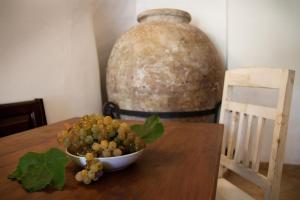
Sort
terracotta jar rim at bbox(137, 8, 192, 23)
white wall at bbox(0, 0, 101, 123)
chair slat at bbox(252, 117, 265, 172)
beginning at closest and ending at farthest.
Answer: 1. chair slat at bbox(252, 117, 265, 172)
2. white wall at bbox(0, 0, 101, 123)
3. terracotta jar rim at bbox(137, 8, 192, 23)

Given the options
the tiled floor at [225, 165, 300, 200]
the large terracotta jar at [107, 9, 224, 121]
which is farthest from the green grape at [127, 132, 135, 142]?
the tiled floor at [225, 165, 300, 200]

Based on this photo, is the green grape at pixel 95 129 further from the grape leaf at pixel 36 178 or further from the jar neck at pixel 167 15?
the jar neck at pixel 167 15

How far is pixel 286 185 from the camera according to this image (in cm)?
205

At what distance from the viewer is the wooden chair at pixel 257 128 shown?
90cm

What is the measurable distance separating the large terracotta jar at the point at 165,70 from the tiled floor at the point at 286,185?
73 cm

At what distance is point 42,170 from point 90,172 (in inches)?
4.1

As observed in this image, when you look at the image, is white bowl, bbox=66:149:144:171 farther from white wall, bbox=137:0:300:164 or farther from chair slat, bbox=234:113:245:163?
white wall, bbox=137:0:300:164

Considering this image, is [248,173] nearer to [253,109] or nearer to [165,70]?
[253,109]

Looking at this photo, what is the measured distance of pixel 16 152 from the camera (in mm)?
802

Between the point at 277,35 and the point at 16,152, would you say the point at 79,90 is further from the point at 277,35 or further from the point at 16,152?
the point at 277,35

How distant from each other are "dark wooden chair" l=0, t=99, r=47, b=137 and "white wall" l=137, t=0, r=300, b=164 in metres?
1.80

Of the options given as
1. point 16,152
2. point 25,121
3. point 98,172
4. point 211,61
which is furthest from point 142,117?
point 98,172

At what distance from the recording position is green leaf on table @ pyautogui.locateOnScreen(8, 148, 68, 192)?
521 millimetres

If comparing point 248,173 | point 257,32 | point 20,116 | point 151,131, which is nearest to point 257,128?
point 248,173
